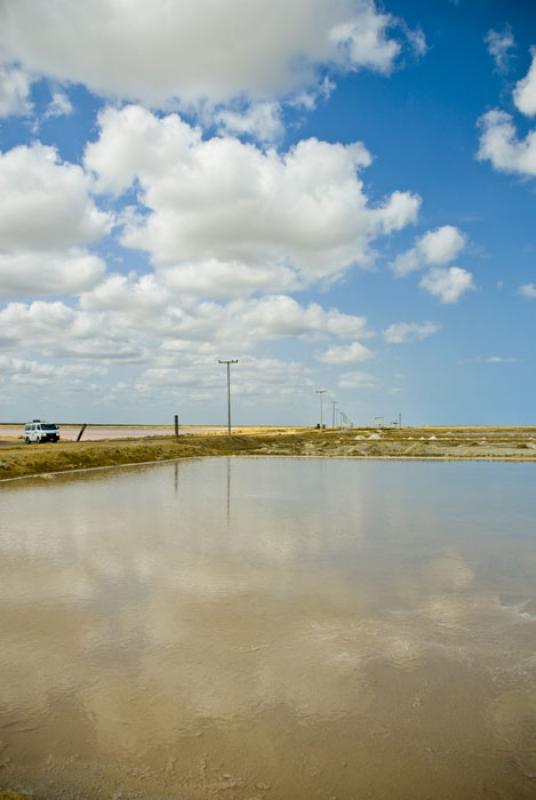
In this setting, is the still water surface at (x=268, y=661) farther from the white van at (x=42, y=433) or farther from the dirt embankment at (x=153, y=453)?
the white van at (x=42, y=433)

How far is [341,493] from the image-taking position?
25.2 meters

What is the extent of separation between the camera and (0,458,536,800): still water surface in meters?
5.25

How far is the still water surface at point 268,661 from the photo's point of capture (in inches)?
207

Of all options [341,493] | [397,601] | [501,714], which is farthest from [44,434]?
[501,714]

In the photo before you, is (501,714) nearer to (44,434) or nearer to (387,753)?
(387,753)

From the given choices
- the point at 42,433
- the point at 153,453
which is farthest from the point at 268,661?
the point at 42,433

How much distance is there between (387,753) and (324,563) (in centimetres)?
717

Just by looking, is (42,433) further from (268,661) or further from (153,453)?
(268,661)

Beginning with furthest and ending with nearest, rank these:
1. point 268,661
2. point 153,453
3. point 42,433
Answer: point 42,433 < point 153,453 < point 268,661

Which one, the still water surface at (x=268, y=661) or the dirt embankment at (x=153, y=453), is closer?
the still water surface at (x=268, y=661)

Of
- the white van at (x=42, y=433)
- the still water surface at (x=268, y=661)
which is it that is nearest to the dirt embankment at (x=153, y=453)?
the white van at (x=42, y=433)

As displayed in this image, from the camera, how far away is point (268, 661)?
749 cm

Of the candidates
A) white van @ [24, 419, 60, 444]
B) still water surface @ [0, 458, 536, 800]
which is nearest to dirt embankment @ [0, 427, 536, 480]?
white van @ [24, 419, 60, 444]

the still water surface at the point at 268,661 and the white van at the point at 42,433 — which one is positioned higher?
the white van at the point at 42,433
